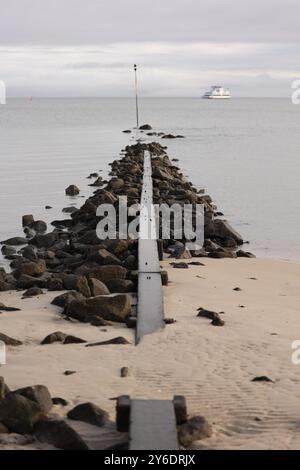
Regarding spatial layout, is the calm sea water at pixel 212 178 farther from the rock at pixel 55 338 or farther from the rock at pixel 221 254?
the rock at pixel 55 338

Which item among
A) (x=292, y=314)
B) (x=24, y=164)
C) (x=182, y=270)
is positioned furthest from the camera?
(x=24, y=164)

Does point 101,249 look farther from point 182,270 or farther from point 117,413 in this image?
point 117,413

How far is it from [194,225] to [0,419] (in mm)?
9077

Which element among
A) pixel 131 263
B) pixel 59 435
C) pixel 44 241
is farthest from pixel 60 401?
pixel 44 241

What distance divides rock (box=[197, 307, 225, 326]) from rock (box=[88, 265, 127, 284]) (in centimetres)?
139

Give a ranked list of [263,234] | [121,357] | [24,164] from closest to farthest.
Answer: [121,357], [263,234], [24,164]

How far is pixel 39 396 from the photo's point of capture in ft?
16.1

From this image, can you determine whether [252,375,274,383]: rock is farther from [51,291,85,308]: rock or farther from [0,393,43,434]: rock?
[51,291,85,308]: rock

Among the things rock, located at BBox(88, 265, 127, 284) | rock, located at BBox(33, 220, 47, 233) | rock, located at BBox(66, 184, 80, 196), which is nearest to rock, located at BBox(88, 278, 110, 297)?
rock, located at BBox(88, 265, 127, 284)

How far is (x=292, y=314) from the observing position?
8.14m

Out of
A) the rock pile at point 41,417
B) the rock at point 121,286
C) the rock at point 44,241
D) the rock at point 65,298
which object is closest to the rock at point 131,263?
the rock at point 121,286

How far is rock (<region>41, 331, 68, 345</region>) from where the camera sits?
21.8 feet

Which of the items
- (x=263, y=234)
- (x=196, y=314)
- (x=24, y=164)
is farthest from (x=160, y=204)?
(x=24, y=164)

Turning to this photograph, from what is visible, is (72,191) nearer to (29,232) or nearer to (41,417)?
(29,232)
